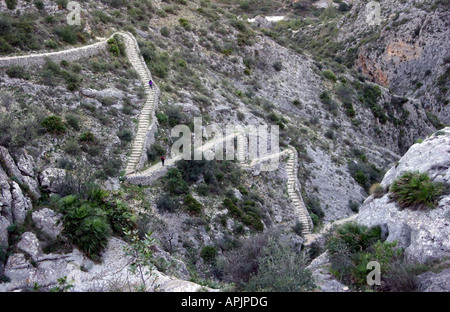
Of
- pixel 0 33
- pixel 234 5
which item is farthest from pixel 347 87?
pixel 234 5

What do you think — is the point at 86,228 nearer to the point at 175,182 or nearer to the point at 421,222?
the point at 175,182

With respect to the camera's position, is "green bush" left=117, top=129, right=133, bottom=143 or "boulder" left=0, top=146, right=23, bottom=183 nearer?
"boulder" left=0, top=146, right=23, bottom=183

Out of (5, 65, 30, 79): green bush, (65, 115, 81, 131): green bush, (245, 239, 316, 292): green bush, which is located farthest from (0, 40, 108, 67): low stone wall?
(245, 239, 316, 292): green bush

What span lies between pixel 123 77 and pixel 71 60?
4.11m

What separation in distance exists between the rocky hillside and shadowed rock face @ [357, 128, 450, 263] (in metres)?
2.18

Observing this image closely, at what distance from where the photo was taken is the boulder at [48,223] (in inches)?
561

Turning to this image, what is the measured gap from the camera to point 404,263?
1283cm

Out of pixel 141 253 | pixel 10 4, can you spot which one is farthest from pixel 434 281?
pixel 10 4

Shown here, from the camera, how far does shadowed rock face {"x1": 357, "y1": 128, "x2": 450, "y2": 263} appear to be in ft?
44.8

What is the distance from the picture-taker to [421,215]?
48.6 ft

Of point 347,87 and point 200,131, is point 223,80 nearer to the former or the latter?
point 200,131

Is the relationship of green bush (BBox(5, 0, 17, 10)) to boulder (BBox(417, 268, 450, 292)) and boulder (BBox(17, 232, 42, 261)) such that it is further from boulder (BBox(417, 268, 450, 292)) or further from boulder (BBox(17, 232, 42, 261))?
boulder (BBox(417, 268, 450, 292))

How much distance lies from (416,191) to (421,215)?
1.11m

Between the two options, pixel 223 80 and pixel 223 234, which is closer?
pixel 223 234
